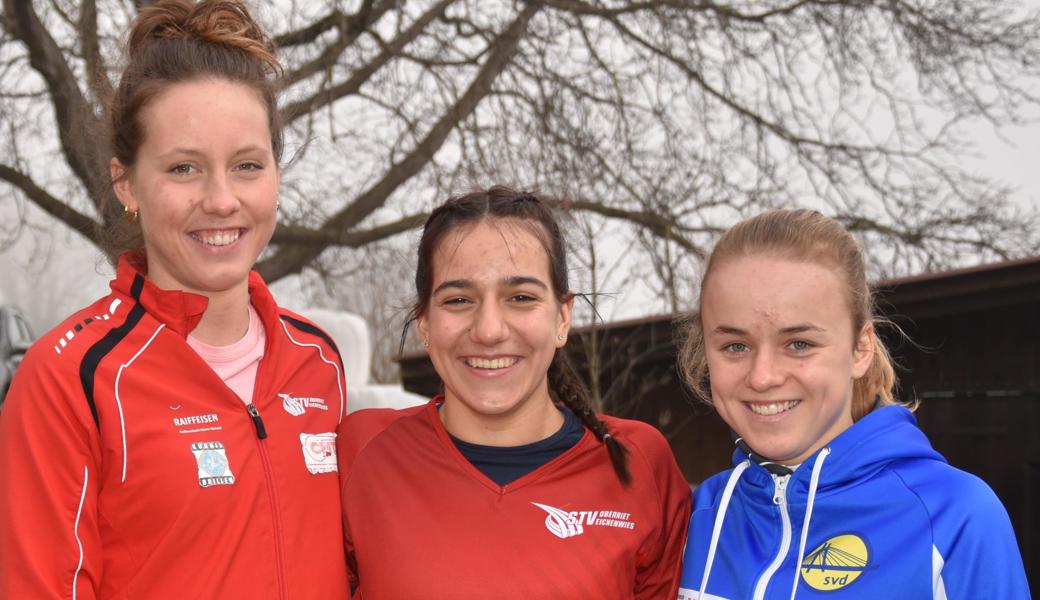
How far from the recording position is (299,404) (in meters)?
2.67

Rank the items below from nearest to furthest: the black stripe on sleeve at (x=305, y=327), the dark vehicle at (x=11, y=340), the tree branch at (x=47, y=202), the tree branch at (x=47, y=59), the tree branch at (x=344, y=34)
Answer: the black stripe on sleeve at (x=305, y=327) < the tree branch at (x=47, y=59) < the tree branch at (x=47, y=202) < the tree branch at (x=344, y=34) < the dark vehicle at (x=11, y=340)

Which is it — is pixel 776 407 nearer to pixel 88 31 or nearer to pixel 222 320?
pixel 222 320

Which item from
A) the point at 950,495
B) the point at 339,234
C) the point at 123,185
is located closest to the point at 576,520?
the point at 950,495

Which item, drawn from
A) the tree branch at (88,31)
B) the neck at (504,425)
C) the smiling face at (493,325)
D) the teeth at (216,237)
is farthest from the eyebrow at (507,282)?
the tree branch at (88,31)

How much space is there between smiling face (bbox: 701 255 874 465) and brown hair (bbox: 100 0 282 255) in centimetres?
128

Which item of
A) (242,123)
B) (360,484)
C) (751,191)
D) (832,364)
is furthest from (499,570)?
(751,191)

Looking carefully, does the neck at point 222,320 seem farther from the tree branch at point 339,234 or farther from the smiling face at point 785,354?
the tree branch at point 339,234

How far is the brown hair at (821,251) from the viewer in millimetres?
2521

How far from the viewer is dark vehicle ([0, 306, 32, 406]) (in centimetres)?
1122

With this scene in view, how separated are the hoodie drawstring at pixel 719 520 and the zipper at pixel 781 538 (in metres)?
0.16

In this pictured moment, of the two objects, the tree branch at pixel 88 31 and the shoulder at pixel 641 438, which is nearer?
the shoulder at pixel 641 438

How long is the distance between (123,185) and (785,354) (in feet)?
5.52

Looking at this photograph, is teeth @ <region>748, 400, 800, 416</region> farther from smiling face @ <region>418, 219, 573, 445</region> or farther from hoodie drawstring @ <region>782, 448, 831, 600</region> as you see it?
smiling face @ <region>418, 219, 573, 445</region>

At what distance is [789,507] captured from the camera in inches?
95.4
